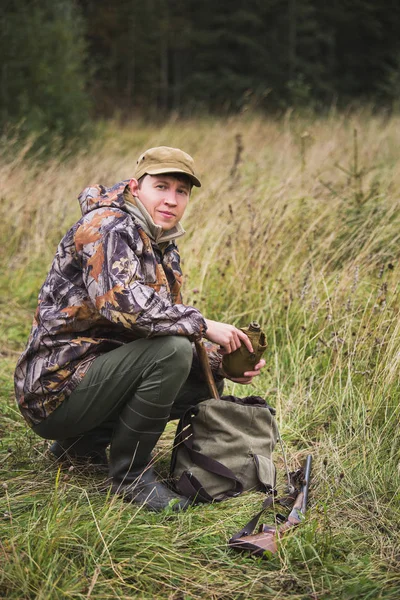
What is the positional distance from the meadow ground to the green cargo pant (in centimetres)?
28

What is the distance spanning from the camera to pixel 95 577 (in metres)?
2.12

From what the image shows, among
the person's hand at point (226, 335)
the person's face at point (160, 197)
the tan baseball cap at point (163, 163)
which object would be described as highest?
the tan baseball cap at point (163, 163)

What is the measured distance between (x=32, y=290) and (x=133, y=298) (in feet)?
10.5

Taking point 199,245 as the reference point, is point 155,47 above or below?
above

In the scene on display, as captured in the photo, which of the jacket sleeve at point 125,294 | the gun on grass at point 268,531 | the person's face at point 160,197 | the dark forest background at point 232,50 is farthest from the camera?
the dark forest background at point 232,50

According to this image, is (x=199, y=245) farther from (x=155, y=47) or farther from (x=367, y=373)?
(x=155, y=47)

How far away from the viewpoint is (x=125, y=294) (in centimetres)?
255

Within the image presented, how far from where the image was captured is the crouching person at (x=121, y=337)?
8.70 feet

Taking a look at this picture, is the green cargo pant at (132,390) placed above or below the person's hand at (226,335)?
below

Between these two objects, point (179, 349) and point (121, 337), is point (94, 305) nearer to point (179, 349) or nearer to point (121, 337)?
point (121, 337)

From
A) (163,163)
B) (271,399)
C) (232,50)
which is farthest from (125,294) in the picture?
(232,50)

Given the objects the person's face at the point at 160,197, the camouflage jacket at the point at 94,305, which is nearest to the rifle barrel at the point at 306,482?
the camouflage jacket at the point at 94,305

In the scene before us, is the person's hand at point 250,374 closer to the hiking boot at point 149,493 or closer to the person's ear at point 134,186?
the hiking boot at point 149,493

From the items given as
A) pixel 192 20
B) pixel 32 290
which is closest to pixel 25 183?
pixel 32 290
